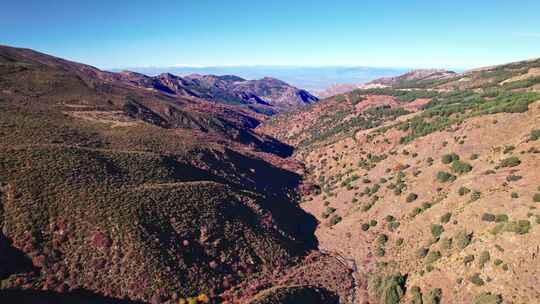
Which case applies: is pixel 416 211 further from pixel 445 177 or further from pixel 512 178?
pixel 512 178

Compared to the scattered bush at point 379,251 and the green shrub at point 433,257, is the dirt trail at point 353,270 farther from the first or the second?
the green shrub at point 433,257

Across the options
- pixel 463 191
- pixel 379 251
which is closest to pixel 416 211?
pixel 463 191

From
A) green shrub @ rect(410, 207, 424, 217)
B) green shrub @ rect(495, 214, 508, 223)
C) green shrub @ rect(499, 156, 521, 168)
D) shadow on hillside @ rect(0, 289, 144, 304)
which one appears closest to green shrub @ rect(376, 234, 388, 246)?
green shrub @ rect(410, 207, 424, 217)

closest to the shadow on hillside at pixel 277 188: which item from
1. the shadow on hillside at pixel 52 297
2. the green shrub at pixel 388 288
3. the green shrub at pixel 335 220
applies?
the green shrub at pixel 335 220

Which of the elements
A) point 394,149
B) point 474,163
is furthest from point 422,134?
point 474,163

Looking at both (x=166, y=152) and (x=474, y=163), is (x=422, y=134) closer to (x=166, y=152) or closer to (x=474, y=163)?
(x=474, y=163)
